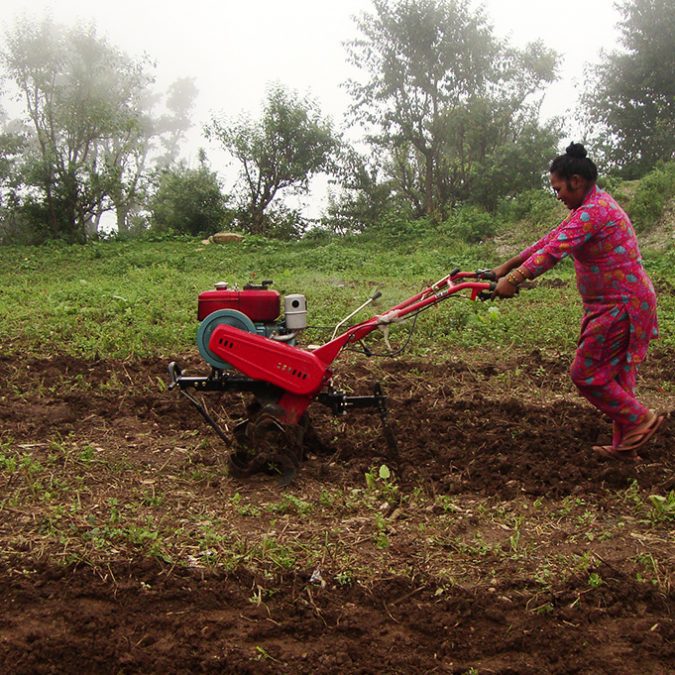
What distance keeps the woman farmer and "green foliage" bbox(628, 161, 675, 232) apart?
1078 centimetres

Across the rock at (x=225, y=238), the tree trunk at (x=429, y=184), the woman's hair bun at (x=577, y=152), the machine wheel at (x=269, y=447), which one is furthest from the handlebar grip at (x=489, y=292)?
the tree trunk at (x=429, y=184)

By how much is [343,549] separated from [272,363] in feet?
3.79

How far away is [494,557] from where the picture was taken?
3.37 meters

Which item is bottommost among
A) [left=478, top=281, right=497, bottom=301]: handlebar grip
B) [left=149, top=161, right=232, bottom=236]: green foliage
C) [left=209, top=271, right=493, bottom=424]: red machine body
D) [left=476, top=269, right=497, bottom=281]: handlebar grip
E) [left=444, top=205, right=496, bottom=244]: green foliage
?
[left=209, top=271, right=493, bottom=424]: red machine body

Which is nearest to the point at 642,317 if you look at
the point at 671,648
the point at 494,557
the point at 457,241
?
the point at 494,557

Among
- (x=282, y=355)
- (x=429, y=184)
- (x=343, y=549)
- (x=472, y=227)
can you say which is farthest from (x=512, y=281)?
(x=429, y=184)

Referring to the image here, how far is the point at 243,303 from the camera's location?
14.7 ft

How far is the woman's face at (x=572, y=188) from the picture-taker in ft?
14.0

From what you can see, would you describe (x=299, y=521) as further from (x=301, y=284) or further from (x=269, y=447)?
(x=301, y=284)

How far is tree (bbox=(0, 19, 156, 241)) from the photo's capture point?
62.4 ft

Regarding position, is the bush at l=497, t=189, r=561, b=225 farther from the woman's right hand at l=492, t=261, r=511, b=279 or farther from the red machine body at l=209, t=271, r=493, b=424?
the red machine body at l=209, t=271, r=493, b=424

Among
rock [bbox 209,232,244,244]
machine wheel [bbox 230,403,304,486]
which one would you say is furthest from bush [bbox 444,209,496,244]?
machine wheel [bbox 230,403,304,486]

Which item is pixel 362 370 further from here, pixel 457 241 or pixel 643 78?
pixel 643 78

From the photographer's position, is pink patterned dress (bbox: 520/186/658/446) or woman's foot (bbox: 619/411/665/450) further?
woman's foot (bbox: 619/411/665/450)
